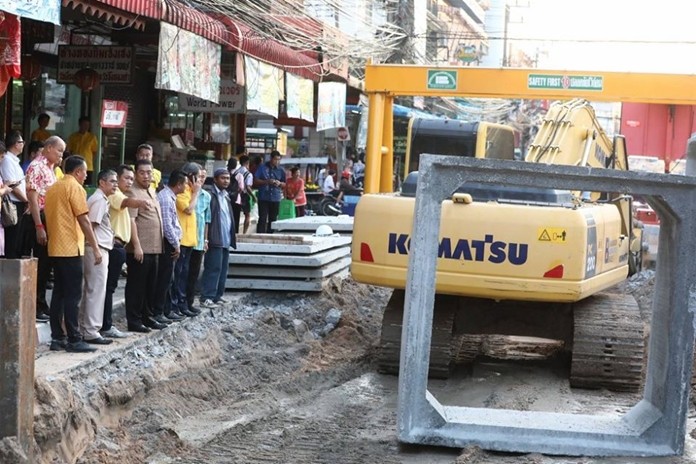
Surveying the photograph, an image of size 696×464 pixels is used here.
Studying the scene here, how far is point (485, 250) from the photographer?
9.85 metres

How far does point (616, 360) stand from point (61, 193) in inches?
199

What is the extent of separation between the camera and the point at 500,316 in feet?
36.2

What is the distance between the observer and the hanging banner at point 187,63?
1389 centimetres

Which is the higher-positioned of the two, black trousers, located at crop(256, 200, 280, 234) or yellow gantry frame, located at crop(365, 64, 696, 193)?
yellow gantry frame, located at crop(365, 64, 696, 193)

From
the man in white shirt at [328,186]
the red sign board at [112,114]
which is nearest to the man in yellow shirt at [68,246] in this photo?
the red sign board at [112,114]

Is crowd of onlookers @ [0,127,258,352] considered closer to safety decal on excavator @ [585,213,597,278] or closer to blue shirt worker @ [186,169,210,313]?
blue shirt worker @ [186,169,210,313]

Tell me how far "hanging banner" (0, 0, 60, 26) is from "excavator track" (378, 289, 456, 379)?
4.19 m

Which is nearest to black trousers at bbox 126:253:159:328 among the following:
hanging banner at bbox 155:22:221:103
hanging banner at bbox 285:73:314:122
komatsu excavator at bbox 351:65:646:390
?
komatsu excavator at bbox 351:65:646:390

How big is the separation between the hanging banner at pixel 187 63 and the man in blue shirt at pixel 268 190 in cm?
516

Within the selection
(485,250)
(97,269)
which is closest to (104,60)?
(97,269)

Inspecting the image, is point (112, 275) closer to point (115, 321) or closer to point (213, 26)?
point (115, 321)

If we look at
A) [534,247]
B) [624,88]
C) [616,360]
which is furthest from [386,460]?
[624,88]

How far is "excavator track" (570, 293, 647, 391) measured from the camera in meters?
10.3

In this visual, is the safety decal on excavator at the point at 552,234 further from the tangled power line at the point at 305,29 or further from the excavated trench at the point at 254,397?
the tangled power line at the point at 305,29
